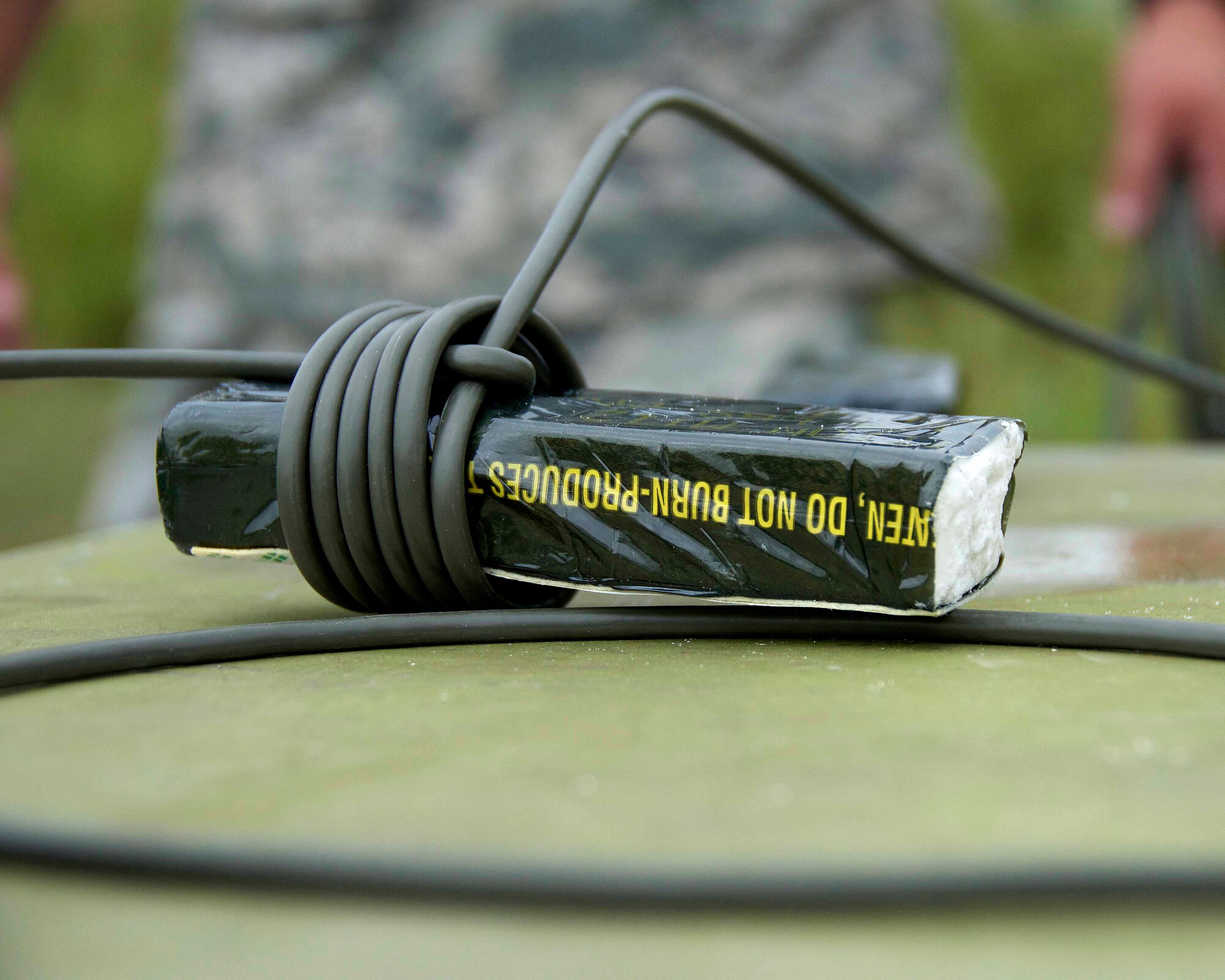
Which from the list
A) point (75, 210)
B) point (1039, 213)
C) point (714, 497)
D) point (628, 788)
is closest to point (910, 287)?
point (1039, 213)

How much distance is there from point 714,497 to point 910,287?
9.64ft

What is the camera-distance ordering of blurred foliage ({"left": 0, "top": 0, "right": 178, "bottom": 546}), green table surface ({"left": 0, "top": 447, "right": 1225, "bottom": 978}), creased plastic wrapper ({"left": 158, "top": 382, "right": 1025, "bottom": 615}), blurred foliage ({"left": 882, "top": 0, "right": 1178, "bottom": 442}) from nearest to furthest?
green table surface ({"left": 0, "top": 447, "right": 1225, "bottom": 978})
creased plastic wrapper ({"left": 158, "top": 382, "right": 1025, "bottom": 615})
blurred foliage ({"left": 882, "top": 0, "right": 1178, "bottom": 442})
blurred foliage ({"left": 0, "top": 0, "right": 178, "bottom": 546})

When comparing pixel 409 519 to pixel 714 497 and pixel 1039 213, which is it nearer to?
pixel 714 497

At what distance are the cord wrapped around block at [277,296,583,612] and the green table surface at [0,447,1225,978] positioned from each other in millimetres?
42

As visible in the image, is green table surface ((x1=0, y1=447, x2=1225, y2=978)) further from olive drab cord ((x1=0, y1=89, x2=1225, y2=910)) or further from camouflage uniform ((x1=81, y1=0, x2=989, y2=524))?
camouflage uniform ((x1=81, y1=0, x2=989, y2=524))

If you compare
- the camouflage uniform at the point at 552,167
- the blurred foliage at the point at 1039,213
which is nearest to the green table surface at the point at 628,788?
the camouflage uniform at the point at 552,167

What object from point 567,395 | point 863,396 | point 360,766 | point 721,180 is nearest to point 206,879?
point 360,766

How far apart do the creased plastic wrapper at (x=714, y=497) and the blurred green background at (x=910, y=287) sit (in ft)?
8.59

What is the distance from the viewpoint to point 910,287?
3.27 metres

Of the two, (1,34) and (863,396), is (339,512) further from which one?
(1,34)

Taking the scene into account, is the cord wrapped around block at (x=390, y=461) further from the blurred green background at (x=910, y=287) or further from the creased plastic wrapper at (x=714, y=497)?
the blurred green background at (x=910, y=287)

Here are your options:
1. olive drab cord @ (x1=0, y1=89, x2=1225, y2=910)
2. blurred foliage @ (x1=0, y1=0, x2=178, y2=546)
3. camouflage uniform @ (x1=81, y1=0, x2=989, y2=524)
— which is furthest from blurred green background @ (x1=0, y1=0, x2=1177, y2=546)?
olive drab cord @ (x1=0, y1=89, x2=1225, y2=910)

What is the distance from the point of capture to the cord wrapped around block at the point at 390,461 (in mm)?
530

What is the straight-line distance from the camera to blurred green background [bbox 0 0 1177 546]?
337 cm
